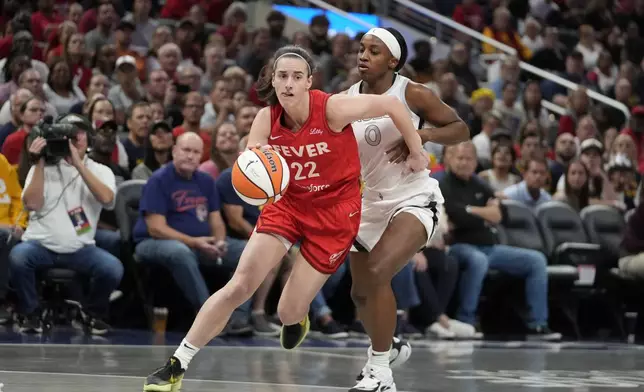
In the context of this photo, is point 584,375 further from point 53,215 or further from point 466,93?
point 466,93

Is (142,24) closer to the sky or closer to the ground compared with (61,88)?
closer to the sky

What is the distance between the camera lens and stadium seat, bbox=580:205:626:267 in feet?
40.5

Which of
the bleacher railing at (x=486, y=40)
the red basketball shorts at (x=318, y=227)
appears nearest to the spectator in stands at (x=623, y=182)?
the bleacher railing at (x=486, y=40)

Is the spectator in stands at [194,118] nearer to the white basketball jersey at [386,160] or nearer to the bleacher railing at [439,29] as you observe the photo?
the white basketball jersey at [386,160]

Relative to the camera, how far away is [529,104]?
53.1 feet

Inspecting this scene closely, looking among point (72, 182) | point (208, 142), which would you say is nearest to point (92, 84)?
point (208, 142)

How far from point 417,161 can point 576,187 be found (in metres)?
6.12

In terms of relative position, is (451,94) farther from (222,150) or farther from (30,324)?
(30,324)

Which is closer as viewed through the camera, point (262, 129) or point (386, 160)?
point (262, 129)

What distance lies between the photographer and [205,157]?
11969 millimetres

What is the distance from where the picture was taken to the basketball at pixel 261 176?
6.32 metres

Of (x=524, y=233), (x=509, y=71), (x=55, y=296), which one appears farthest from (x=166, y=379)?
(x=509, y=71)

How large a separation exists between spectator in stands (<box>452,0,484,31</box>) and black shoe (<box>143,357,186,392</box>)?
1346 centimetres

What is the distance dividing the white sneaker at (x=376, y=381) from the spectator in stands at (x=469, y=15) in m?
12.8
